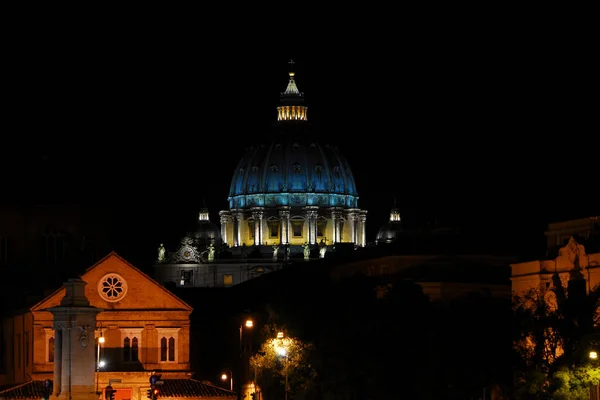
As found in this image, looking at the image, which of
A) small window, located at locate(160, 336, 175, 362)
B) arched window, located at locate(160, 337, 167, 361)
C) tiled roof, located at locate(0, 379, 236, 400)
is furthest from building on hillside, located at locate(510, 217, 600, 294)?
arched window, located at locate(160, 337, 167, 361)

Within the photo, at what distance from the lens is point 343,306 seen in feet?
334

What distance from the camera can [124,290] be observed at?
4540 inches

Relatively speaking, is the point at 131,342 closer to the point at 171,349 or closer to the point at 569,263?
the point at 171,349

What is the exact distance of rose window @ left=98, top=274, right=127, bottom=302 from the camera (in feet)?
376

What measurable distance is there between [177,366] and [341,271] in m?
37.2

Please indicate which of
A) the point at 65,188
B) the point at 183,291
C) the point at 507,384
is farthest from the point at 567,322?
the point at 183,291

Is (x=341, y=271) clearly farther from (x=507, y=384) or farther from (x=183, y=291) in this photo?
(x=507, y=384)

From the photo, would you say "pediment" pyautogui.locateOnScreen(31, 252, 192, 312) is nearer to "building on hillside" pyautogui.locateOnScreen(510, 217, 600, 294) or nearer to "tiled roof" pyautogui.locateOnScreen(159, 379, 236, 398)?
"tiled roof" pyautogui.locateOnScreen(159, 379, 236, 398)

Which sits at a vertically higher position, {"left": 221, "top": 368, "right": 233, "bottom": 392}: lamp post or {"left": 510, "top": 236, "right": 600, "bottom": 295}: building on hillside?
{"left": 510, "top": 236, "right": 600, "bottom": 295}: building on hillside

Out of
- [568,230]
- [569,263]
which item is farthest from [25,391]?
[569,263]

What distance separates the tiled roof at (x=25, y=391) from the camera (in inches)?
3989

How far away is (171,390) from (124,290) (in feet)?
35.3

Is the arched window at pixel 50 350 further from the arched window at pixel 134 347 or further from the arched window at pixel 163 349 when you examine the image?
the arched window at pixel 163 349

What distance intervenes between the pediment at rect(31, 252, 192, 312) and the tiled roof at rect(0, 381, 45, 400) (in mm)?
9859
